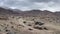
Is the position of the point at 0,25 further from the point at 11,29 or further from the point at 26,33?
the point at 26,33

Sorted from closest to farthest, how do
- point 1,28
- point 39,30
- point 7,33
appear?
1. point 7,33
2. point 1,28
3. point 39,30

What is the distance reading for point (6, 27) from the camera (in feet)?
93.3

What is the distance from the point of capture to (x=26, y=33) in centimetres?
2828

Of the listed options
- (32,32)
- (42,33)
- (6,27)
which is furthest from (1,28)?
(42,33)

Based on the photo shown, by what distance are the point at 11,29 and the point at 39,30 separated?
5695 millimetres

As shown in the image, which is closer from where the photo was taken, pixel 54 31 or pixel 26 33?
pixel 26 33

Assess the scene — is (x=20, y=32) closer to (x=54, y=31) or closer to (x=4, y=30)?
(x=4, y=30)

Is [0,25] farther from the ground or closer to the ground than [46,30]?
farther from the ground

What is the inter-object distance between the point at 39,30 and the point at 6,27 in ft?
21.1

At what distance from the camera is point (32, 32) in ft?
95.5

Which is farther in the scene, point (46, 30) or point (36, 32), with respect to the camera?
point (46, 30)

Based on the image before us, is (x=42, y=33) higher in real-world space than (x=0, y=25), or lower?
lower

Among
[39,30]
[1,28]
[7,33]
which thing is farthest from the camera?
[39,30]

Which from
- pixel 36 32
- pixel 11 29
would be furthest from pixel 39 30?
pixel 11 29
